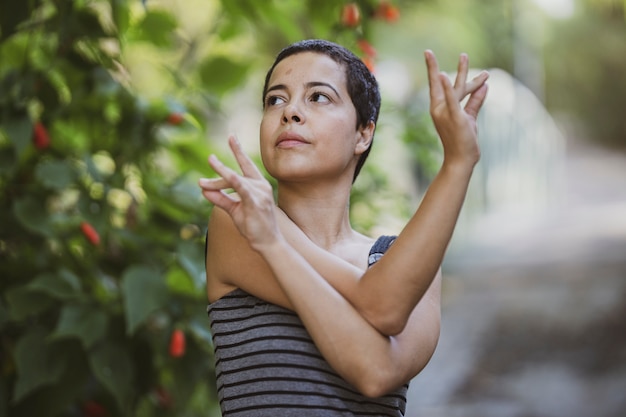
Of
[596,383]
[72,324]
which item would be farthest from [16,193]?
[596,383]

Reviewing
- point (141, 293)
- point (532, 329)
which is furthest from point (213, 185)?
point (532, 329)

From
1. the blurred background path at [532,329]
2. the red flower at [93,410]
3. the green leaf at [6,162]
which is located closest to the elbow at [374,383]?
the green leaf at [6,162]

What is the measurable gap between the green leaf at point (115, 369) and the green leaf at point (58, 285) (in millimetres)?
179

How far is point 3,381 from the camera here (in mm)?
2910

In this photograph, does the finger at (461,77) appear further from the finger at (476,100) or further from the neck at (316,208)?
the neck at (316,208)

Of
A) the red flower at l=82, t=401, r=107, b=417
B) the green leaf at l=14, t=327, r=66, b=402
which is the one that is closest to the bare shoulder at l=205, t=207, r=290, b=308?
the green leaf at l=14, t=327, r=66, b=402

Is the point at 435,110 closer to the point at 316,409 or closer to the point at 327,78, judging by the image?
the point at 327,78

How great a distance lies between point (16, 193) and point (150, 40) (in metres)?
0.70

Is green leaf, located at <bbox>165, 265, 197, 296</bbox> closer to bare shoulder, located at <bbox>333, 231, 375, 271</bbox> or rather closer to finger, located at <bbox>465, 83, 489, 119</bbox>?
bare shoulder, located at <bbox>333, 231, 375, 271</bbox>

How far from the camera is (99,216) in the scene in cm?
283

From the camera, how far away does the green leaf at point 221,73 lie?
11.0 ft

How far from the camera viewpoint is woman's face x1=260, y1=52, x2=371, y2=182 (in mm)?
1502

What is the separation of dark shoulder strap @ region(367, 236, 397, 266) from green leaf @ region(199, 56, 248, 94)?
1.83 m

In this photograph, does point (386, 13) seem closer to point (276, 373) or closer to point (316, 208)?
point (316, 208)
